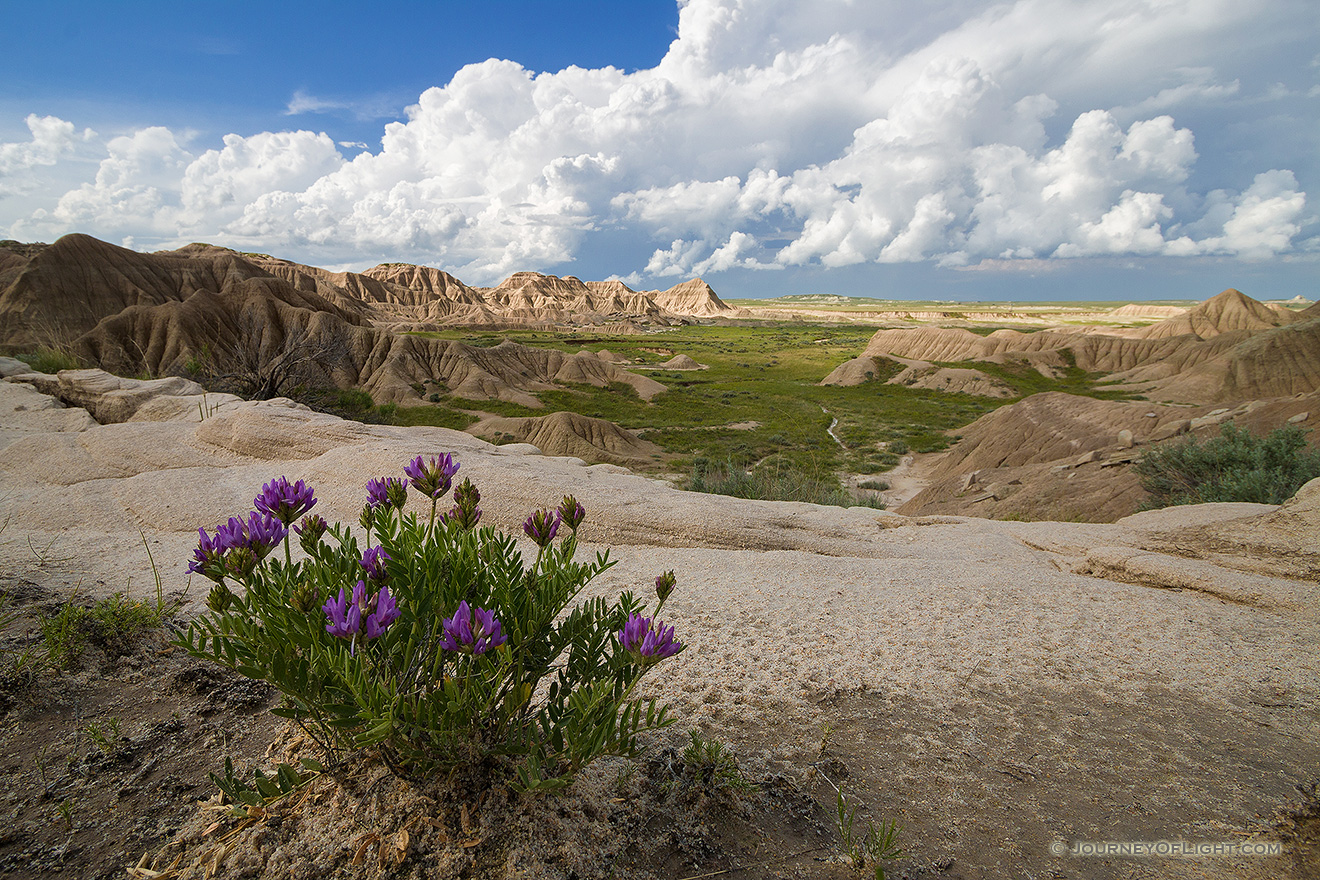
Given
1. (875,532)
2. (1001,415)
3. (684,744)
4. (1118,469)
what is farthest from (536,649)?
(1001,415)

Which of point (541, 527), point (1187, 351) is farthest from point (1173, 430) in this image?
point (1187, 351)

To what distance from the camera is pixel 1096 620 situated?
14.2 ft

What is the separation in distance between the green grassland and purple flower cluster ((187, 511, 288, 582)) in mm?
12112

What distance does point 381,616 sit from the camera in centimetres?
152

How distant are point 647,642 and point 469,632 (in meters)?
0.51

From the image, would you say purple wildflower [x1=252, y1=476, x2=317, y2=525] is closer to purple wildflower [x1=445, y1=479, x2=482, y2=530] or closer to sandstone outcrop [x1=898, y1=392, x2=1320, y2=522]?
purple wildflower [x1=445, y1=479, x2=482, y2=530]

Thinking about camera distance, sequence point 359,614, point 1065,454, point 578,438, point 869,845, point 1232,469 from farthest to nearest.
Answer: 1. point 578,438
2. point 1065,454
3. point 1232,469
4. point 869,845
5. point 359,614

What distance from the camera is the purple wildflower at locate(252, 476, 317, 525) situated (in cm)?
203

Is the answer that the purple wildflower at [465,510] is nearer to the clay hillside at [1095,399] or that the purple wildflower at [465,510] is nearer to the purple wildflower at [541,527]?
the purple wildflower at [541,527]

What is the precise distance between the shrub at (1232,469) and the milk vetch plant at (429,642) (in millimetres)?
11913

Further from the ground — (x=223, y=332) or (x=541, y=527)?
(x=223, y=332)

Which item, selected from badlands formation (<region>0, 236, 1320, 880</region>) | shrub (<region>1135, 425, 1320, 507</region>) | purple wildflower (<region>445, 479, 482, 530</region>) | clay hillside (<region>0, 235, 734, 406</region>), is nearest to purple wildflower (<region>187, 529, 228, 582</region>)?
purple wildflower (<region>445, 479, 482, 530</region>)

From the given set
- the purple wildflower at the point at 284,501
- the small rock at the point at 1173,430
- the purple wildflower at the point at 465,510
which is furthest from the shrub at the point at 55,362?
the small rock at the point at 1173,430

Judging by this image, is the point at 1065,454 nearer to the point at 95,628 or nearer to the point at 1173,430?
the point at 1173,430
